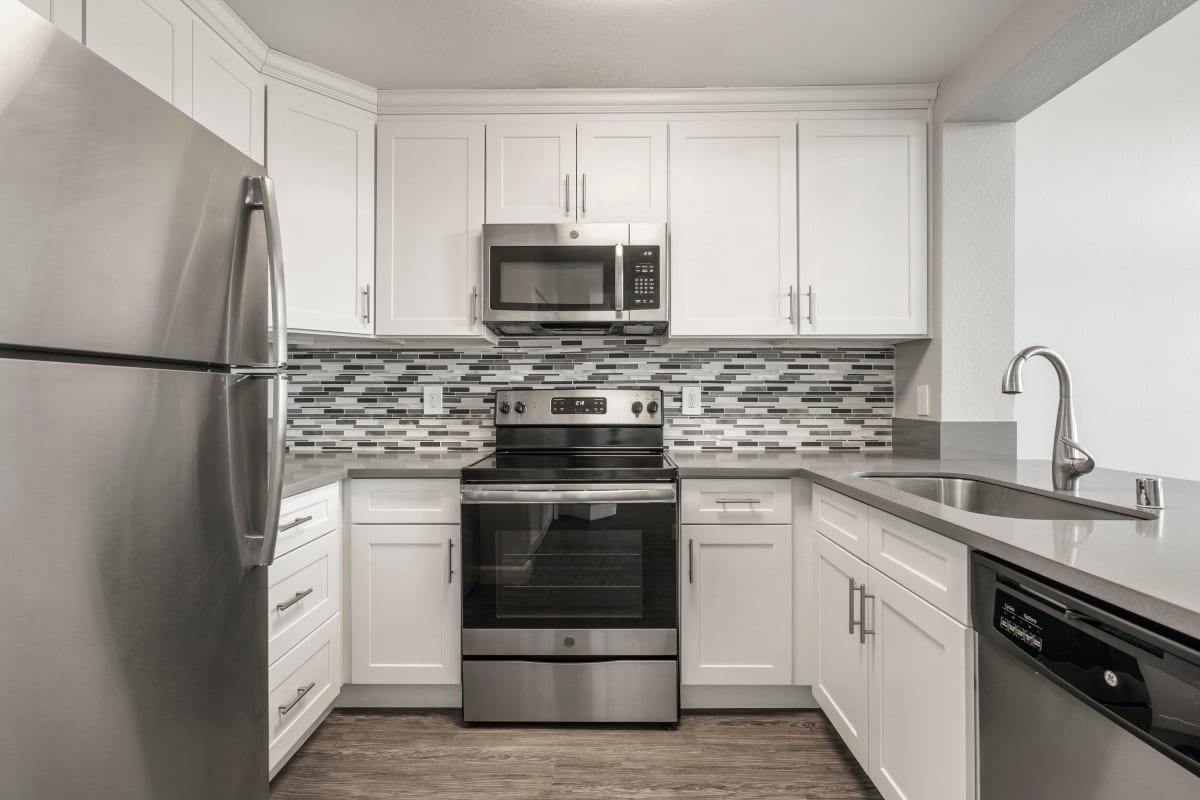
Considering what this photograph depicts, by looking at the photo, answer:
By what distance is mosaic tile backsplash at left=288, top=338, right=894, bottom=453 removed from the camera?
108 inches

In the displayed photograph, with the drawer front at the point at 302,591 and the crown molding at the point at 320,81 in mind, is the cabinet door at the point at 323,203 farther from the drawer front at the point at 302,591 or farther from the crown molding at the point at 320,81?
the drawer front at the point at 302,591

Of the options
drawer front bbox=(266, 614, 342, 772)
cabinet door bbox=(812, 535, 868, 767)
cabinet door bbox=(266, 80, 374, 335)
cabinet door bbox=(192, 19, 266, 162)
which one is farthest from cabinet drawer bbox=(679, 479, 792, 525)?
cabinet door bbox=(192, 19, 266, 162)

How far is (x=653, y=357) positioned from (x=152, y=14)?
6.42ft

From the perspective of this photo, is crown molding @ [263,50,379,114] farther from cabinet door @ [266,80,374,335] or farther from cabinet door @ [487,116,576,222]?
cabinet door @ [487,116,576,222]

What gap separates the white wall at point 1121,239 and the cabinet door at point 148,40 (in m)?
2.90

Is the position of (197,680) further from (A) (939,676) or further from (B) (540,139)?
(B) (540,139)

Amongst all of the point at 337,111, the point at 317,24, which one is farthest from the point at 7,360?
the point at 337,111

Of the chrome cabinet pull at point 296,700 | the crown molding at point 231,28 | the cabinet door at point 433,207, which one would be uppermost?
the crown molding at point 231,28

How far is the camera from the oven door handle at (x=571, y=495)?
213cm

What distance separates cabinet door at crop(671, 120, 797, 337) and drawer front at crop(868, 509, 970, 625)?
1.00 m

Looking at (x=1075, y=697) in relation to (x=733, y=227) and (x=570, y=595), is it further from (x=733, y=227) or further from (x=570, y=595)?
(x=733, y=227)

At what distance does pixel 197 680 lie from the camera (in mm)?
1011

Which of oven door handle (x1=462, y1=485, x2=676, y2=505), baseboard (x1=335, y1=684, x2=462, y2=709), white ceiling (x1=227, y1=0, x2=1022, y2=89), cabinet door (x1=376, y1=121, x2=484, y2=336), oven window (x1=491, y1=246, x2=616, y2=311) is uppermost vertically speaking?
white ceiling (x1=227, y1=0, x2=1022, y2=89)

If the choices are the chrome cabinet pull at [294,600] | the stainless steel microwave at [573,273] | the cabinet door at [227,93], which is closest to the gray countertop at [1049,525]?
the chrome cabinet pull at [294,600]
